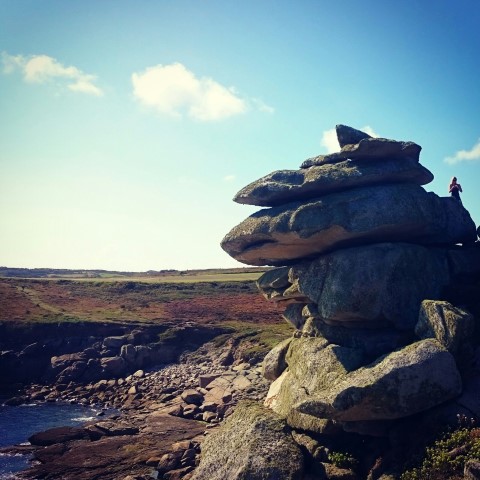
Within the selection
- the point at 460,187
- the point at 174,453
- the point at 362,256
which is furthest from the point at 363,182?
the point at 174,453

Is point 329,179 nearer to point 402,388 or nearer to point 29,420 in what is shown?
point 402,388

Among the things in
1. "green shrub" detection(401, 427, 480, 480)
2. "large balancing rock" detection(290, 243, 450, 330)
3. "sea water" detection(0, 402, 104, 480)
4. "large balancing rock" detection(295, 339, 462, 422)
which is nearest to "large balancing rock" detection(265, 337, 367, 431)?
"large balancing rock" detection(295, 339, 462, 422)

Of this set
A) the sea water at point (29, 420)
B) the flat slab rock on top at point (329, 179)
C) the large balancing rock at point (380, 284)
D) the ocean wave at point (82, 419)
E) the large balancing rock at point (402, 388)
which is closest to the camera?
the large balancing rock at point (402, 388)

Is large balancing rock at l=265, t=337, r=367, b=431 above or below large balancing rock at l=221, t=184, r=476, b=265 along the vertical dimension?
below

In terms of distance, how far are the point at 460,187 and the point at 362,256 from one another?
10496mm

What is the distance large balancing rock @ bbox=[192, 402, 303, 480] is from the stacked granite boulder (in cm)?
143

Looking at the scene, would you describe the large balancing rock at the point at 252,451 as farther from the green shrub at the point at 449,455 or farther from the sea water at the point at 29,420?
the sea water at the point at 29,420

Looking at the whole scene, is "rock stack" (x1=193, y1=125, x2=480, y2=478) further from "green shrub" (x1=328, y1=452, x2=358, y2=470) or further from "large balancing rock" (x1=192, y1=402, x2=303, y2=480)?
"large balancing rock" (x1=192, y1=402, x2=303, y2=480)

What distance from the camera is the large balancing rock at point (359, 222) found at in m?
29.0

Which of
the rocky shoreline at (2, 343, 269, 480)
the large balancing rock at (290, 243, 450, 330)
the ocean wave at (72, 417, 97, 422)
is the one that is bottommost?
the ocean wave at (72, 417, 97, 422)

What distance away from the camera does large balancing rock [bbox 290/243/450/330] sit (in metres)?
27.8

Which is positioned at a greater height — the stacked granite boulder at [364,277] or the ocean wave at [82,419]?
the stacked granite boulder at [364,277]

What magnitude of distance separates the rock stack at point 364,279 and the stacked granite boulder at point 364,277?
7 cm

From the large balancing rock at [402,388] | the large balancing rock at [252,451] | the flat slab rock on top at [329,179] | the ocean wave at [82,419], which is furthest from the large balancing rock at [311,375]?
the ocean wave at [82,419]
